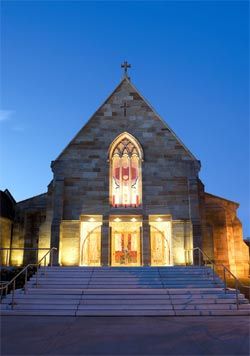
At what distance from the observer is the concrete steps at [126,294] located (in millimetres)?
10625

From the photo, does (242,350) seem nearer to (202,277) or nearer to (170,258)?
(202,277)

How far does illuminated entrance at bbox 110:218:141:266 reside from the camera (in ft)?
61.4

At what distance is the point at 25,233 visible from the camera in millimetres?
22453

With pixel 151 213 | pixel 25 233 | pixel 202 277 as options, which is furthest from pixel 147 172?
pixel 25 233

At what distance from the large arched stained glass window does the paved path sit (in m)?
10.0

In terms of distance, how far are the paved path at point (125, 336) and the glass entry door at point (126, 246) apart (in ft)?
29.1

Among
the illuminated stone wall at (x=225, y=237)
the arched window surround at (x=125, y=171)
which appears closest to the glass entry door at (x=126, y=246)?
the arched window surround at (x=125, y=171)

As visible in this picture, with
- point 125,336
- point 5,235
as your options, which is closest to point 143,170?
point 5,235

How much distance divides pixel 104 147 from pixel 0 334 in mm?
13525

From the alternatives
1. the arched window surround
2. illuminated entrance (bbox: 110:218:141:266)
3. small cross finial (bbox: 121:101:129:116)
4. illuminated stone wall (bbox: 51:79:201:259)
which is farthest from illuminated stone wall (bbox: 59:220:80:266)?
small cross finial (bbox: 121:101:129:116)

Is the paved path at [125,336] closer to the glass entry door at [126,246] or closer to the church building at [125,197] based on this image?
the church building at [125,197]

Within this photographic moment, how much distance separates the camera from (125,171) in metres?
19.8

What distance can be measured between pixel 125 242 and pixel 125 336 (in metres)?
11.7

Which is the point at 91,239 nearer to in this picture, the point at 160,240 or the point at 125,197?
the point at 125,197
